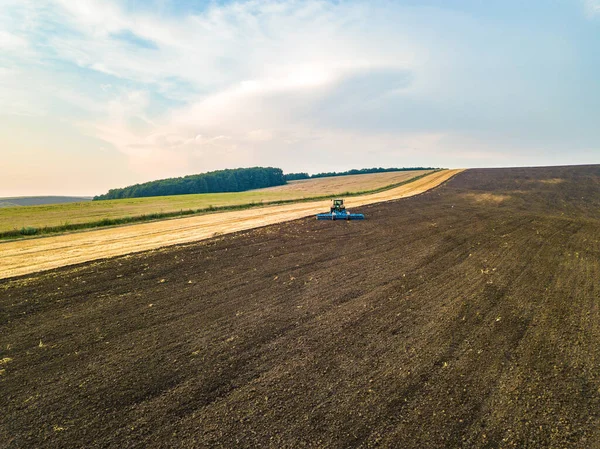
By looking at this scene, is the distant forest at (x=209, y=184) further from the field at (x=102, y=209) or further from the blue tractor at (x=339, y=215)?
the blue tractor at (x=339, y=215)

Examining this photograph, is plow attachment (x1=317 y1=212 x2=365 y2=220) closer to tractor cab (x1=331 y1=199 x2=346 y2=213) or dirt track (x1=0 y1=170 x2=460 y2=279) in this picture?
tractor cab (x1=331 y1=199 x2=346 y2=213)

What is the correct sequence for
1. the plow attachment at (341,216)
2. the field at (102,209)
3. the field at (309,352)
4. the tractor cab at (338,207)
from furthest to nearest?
the field at (102,209)
the tractor cab at (338,207)
the plow attachment at (341,216)
the field at (309,352)

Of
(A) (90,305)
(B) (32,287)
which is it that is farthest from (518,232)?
(B) (32,287)

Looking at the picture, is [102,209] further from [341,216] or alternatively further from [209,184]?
[209,184]

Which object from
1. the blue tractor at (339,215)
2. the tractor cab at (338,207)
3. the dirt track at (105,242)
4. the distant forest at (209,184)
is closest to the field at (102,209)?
the dirt track at (105,242)

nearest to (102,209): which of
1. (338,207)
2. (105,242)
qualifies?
(105,242)

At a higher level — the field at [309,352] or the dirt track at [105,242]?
the dirt track at [105,242]
